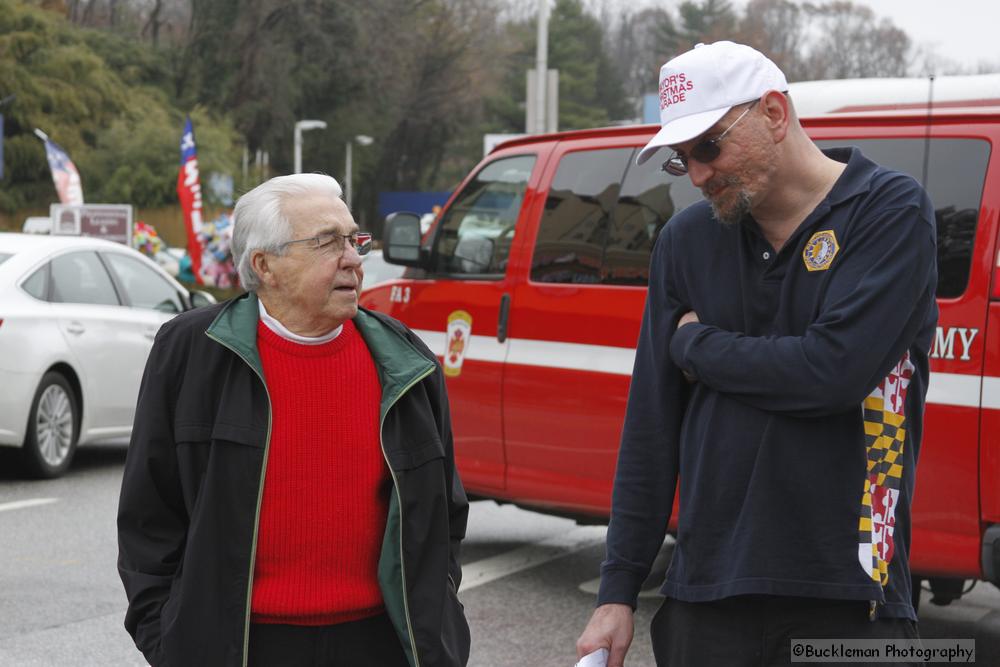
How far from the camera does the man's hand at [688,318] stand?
2.65 m

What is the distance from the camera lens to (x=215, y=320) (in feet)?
9.45

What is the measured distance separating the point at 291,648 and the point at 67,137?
182 feet

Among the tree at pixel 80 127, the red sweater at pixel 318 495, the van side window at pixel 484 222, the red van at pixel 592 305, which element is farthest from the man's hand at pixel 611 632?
the tree at pixel 80 127

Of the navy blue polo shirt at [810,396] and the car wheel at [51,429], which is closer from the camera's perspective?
the navy blue polo shirt at [810,396]

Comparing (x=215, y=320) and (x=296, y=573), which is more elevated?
(x=215, y=320)

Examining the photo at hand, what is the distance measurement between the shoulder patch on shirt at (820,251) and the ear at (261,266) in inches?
44.7

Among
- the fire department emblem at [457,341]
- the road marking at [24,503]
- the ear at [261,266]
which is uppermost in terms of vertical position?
the ear at [261,266]

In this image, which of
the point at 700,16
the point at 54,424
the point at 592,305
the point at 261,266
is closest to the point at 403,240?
the point at 592,305

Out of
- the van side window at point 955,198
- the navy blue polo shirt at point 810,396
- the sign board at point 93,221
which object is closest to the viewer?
the navy blue polo shirt at point 810,396

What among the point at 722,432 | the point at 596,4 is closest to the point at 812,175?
the point at 722,432

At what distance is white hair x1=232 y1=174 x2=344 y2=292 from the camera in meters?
2.99

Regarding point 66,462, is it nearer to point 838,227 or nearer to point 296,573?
point 296,573

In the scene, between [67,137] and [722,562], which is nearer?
[722,562]

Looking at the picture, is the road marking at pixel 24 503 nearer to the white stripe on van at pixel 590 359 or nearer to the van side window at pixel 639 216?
the white stripe on van at pixel 590 359
